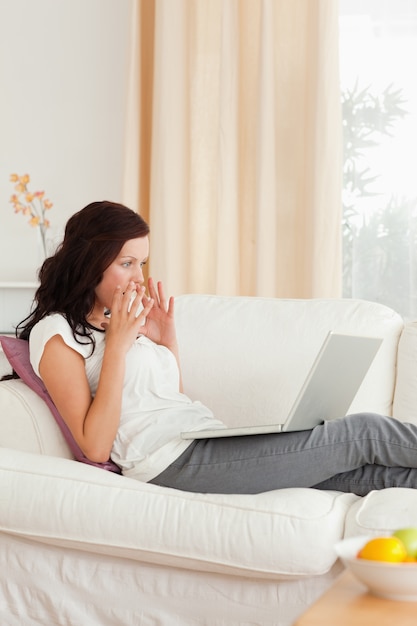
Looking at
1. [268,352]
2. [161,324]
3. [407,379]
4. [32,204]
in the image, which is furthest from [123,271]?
[32,204]

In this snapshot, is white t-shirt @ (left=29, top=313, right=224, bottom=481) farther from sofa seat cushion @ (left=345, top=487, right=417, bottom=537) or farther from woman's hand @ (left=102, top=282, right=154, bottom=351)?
sofa seat cushion @ (left=345, top=487, right=417, bottom=537)

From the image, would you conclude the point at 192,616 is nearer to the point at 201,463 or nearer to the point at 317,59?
the point at 201,463

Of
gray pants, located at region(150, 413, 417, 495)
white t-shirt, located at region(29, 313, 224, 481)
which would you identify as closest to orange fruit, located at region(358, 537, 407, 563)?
gray pants, located at region(150, 413, 417, 495)

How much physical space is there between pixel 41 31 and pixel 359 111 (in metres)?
1.46

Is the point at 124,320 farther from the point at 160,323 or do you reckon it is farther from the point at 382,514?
the point at 382,514

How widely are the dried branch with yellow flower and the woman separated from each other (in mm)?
1313

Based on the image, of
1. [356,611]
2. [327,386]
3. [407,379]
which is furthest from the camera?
[407,379]

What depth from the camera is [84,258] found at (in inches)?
87.0

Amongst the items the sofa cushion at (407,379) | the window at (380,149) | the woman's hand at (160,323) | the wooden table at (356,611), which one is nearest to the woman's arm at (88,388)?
the woman's hand at (160,323)

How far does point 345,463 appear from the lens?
6.64 ft

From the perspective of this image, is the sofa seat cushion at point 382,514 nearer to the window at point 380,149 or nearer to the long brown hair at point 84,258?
the long brown hair at point 84,258

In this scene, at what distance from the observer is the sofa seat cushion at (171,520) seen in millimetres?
1767

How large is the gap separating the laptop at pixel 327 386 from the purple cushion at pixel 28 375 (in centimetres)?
32

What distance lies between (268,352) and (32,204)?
170 centimetres
